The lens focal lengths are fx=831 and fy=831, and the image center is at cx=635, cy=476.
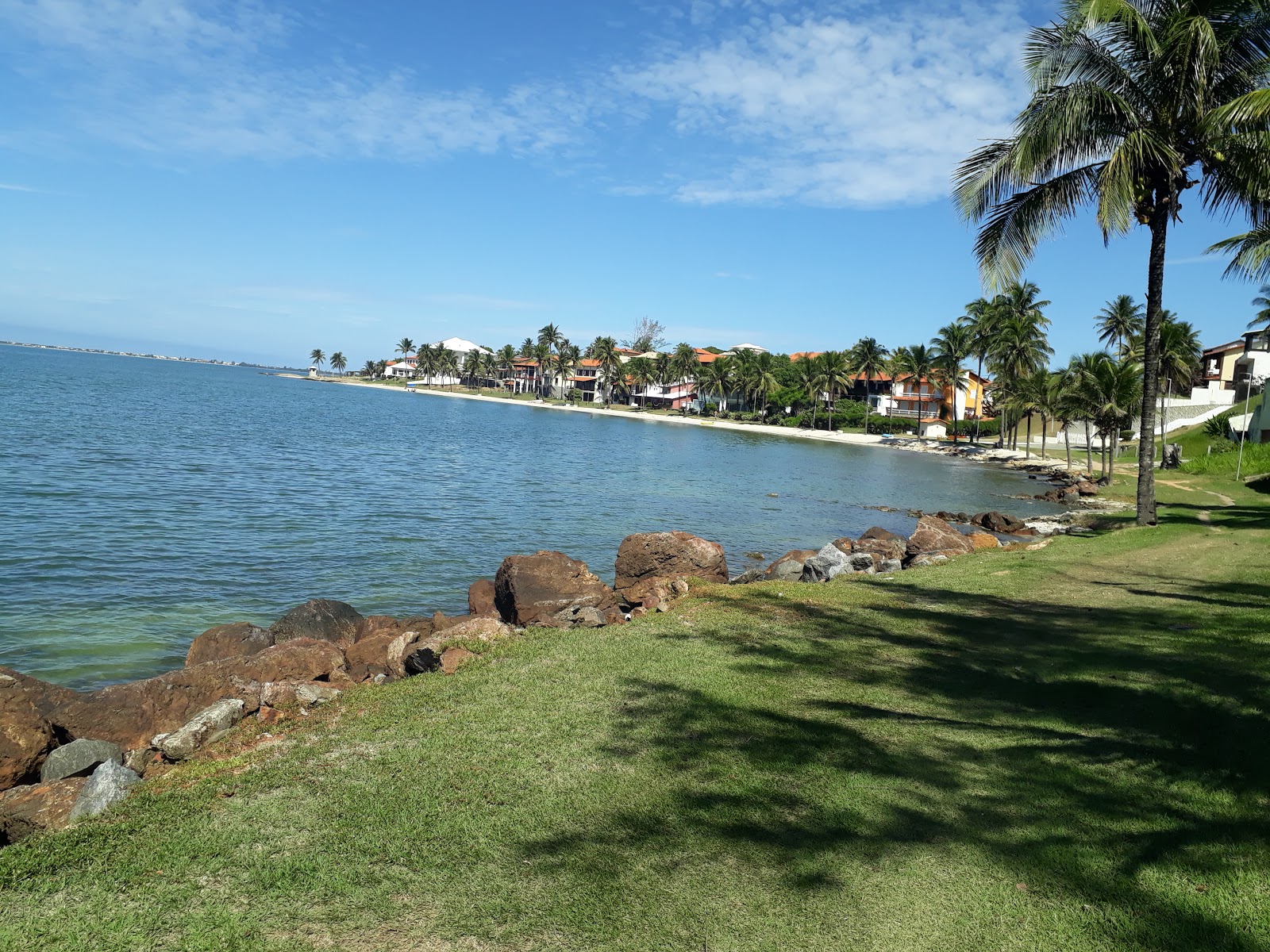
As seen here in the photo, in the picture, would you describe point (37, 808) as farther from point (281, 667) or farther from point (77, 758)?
point (281, 667)

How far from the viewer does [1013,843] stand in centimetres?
540

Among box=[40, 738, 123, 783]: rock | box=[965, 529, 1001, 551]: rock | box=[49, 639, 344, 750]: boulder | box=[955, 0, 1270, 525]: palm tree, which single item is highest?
box=[955, 0, 1270, 525]: palm tree

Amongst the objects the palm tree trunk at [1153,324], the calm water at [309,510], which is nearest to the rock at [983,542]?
the palm tree trunk at [1153,324]

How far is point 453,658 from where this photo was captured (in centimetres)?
984

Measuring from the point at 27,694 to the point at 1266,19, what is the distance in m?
23.7

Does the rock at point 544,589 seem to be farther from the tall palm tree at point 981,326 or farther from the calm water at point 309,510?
the tall palm tree at point 981,326

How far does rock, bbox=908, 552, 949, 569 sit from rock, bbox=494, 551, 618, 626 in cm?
748

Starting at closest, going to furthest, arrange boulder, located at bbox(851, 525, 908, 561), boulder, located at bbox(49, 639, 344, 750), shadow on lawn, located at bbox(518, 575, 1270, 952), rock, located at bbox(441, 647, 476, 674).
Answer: shadow on lawn, located at bbox(518, 575, 1270, 952) < boulder, located at bbox(49, 639, 344, 750) < rock, located at bbox(441, 647, 476, 674) < boulder, located at bbox(851, 525, 908, 561)

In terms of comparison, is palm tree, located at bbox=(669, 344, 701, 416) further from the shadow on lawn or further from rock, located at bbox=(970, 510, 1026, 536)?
the shadow on lawn

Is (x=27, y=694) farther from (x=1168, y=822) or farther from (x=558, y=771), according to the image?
(x=1168, y=822)

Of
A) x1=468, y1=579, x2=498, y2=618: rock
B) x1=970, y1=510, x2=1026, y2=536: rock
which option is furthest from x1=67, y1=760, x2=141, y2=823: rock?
x1=970, y1=510, x2=1026, y2=536: rock

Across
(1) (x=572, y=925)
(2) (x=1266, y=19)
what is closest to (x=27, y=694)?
(1) (x=572, y=925)

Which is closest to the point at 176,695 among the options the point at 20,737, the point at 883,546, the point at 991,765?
the point at 20,737

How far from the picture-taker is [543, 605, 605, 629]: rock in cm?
1194
